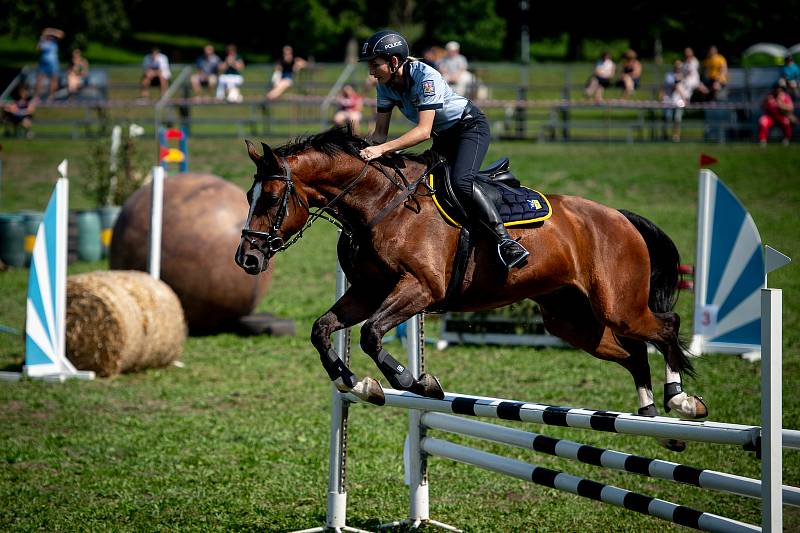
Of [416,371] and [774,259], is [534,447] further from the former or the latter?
[774,259]

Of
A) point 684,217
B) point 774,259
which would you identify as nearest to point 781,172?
point 684,217

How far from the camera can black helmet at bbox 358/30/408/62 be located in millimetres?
5309

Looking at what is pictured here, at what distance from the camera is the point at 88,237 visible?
1672cm

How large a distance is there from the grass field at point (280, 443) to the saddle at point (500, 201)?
0.23 metres

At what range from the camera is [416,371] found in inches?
Answer: 235

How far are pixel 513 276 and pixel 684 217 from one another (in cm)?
1422

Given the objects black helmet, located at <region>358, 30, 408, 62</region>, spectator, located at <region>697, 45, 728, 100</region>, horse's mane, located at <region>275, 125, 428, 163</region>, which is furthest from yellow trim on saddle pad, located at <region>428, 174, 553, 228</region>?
spectator, located at <region>697, 45, 728, 100</region>

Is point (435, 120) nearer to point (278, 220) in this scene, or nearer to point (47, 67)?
point (278, 220)

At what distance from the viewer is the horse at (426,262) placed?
5.21 metres

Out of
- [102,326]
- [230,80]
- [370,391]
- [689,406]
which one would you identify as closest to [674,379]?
[689,406]

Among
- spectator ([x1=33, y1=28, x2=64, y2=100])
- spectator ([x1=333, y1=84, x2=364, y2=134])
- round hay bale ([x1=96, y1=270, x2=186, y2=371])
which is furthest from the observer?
spectator ([x1=33, y1=28, x2=64, y2=100])

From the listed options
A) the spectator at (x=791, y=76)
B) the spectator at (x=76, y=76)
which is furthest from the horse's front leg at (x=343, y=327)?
the spectator at (x=76, y=76)

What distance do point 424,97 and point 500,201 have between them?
2.50ft

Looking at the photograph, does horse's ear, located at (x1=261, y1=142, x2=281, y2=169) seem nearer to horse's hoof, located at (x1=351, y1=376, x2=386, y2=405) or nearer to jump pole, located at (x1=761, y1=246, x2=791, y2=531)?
horse's hoof, located at (x1=351, y1=376, x2=386, y2=405)
